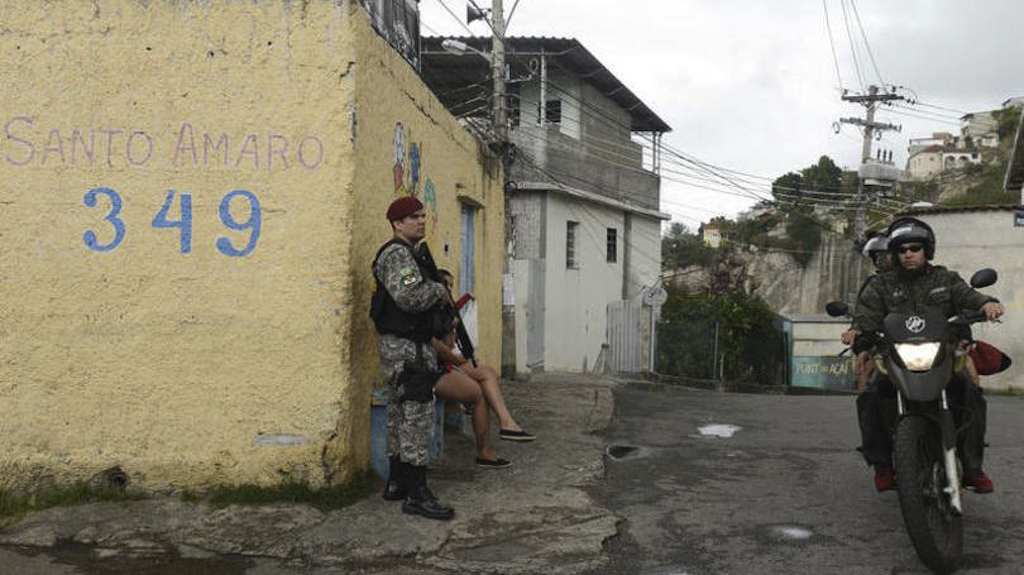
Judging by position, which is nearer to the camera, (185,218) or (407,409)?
(407,409)

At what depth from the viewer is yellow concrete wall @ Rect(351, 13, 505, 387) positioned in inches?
191

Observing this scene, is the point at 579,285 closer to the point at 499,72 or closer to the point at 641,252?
the point at 641,252

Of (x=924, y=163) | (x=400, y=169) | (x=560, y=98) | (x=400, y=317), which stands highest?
(x=924, y=163)

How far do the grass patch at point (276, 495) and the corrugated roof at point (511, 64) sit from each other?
1481 centimetres

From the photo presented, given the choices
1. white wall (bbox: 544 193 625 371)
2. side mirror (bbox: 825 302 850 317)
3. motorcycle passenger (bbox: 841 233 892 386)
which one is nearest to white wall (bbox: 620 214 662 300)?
white wall (bbox: 544 193 625 371)

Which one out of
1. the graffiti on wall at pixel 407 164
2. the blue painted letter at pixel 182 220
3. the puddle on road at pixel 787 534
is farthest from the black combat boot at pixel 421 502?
the graffiti on wall at pixel 407 164

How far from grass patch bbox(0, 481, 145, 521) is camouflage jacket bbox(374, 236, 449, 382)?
154cm

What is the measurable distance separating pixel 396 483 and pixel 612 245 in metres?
19.7

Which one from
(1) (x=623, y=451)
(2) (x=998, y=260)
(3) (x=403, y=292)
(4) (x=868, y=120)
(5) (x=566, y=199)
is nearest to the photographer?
(3) (x=403, y=292)

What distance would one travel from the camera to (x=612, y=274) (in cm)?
2402

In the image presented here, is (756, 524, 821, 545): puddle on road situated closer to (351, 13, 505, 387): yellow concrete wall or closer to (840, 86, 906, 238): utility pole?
(351, 13, 505, 387): yellow concrete wall

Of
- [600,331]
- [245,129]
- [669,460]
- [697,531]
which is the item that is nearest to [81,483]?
[245,129]

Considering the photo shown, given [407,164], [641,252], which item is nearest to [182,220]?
[407,164]

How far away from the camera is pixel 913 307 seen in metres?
4.26
